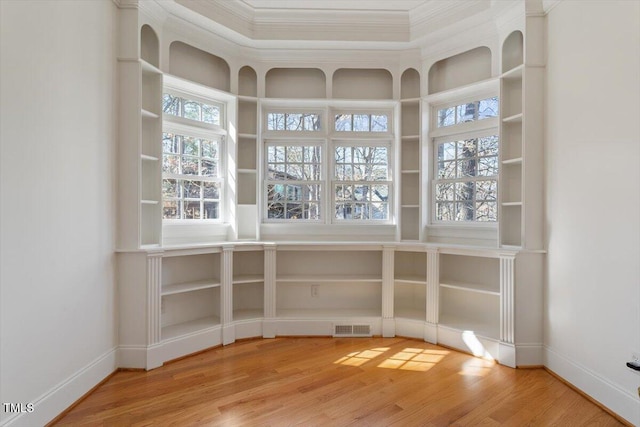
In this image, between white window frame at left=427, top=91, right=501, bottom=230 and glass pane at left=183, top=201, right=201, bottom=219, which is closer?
white window frame at left=427, top=91, right=501, bottom=230

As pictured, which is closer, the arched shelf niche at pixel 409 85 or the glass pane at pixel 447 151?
the glass pane at pixel 447 151

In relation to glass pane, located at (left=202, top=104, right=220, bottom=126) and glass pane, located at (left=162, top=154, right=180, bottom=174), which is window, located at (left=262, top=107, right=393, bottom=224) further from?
glass pane, located at (left=162, top=154, right=180, bottom=174)

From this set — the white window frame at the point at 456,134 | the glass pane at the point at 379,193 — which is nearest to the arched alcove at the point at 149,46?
the glass pane at the point at 379,193

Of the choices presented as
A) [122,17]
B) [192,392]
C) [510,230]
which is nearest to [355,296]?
[510,230]

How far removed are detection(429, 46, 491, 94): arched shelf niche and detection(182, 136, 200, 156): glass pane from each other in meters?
2.73

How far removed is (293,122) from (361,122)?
2.71 ft

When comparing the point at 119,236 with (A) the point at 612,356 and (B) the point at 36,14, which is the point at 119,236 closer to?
(B) the point at 36,14

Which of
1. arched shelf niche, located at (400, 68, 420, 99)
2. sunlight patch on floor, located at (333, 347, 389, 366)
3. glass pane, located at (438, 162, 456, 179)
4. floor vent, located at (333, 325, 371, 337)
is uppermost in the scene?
arched shelf niche, located at (400, 68, 420, 99)

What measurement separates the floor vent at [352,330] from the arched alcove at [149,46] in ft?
10.6

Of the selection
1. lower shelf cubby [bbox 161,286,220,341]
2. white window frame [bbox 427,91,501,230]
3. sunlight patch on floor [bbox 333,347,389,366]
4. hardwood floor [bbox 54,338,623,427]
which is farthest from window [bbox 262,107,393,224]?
hardwood floor [bbox 54,338,623,427]

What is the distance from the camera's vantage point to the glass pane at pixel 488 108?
11.6 feet

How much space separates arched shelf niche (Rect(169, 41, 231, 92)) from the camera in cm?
359

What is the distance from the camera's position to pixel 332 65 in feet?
13.0

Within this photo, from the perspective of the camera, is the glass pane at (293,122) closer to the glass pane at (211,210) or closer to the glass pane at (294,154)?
the glass pane at (294,154)
